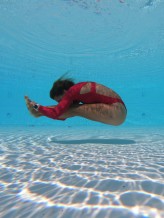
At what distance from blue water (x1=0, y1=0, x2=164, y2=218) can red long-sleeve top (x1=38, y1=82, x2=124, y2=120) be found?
1041mm

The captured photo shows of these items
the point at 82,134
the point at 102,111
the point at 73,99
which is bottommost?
the point at 82,134

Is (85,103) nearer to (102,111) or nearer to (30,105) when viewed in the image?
(102,111)

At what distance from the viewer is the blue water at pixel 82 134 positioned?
7.52ft

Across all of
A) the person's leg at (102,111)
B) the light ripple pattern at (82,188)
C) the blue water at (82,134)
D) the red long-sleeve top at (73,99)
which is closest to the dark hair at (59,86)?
the red long-sleeve top at (73,99)

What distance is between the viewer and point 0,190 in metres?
2.66

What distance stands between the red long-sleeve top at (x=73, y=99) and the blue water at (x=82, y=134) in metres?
1.04

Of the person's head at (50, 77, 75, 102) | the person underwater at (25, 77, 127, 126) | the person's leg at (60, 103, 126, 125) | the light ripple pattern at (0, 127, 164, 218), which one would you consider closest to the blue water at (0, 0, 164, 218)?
the light ripple pattern at (0, 127, 164, 218)

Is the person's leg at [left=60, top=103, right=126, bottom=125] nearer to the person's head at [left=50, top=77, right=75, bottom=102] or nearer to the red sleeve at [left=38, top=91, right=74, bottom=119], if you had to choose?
the red sleeve at [left=38, top=91, right=74, bottom=119]

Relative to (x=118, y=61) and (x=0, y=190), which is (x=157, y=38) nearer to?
(x=118, y=61)

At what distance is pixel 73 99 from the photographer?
5.82m

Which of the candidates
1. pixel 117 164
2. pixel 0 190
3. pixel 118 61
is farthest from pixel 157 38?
pixel 0 190

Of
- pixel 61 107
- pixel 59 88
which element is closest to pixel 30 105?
pixel 59 88

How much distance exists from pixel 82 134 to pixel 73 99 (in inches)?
229

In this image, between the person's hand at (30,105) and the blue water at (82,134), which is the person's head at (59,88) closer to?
the person's hand at (30,105)
